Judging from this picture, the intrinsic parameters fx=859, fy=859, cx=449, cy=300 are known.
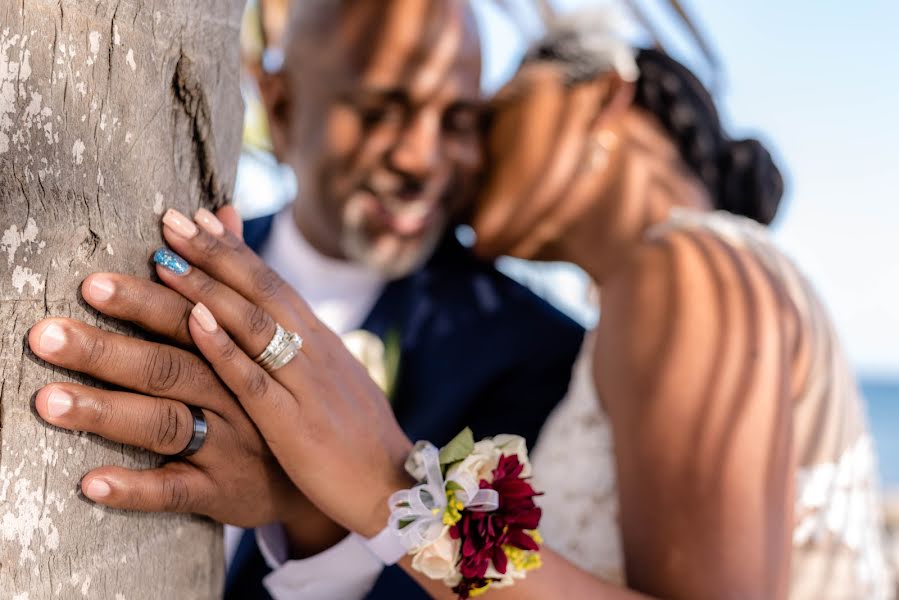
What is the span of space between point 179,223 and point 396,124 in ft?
4.84

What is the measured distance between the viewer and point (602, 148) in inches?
90.5

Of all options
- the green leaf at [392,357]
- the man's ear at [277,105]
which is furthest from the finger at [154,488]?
the man's ear at [277,105]

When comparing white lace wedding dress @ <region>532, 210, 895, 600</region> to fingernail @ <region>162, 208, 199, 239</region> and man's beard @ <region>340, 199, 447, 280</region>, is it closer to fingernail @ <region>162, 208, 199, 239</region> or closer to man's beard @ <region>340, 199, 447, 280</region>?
man's beard @ <region>340, 199, 447, 280</region>

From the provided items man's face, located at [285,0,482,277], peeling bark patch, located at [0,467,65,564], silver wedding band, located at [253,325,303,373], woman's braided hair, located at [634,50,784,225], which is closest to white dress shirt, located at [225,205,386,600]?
man's face, located at [285,0,482,277]

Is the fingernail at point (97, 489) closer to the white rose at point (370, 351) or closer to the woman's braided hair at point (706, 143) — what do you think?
the white rose at point (370, 351)

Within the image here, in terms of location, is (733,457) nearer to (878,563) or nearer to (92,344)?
(878,563)

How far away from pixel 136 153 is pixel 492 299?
153cm

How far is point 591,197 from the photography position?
2.31 m

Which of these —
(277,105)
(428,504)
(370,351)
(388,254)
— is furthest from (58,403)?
(277,105)

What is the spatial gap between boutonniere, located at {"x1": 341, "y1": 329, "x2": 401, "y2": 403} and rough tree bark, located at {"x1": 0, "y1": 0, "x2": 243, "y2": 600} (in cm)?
118

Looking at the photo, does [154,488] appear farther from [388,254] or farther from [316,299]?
[316,299]

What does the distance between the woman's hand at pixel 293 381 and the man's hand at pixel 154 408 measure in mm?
30

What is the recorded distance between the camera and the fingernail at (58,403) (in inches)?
37.7

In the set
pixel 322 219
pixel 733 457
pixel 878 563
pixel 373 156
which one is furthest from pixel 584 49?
pixel 878 563
